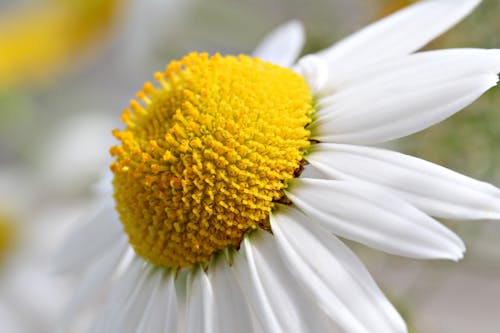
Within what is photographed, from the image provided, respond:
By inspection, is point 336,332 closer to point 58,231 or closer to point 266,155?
point 266,155

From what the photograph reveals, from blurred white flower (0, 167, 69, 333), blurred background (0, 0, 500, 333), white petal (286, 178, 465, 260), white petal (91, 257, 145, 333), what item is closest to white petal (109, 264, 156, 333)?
white petal (91, 257, 145, 333)

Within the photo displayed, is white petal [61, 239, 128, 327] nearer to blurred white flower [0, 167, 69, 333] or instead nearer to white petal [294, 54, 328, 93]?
white petal [294, 54, 328, 93]

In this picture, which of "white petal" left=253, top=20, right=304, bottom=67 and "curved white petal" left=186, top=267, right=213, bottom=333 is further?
"white petal" left=253, top=20, right=304, bottom=67

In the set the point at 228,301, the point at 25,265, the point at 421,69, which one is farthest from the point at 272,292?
the point at 25,265

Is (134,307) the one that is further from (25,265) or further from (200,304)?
(25,265)

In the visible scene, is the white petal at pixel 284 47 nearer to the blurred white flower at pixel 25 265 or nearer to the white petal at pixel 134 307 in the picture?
the white petal at pixel 134 307

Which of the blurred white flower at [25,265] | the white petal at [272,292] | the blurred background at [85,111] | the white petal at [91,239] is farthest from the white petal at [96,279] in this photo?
the blurred white flower at [25,265]
